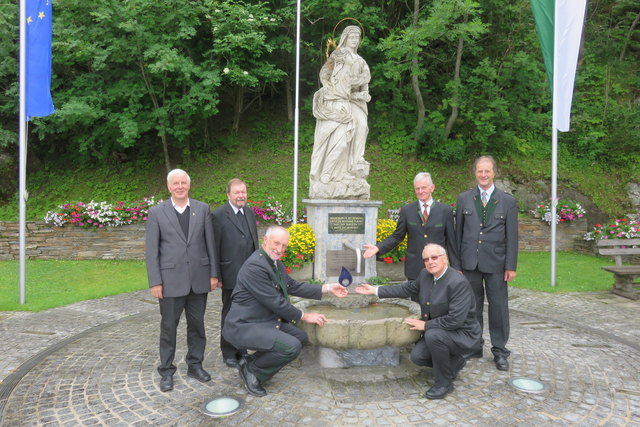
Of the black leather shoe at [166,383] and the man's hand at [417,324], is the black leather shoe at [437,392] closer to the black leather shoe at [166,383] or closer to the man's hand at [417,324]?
the man's hand at [417,324]

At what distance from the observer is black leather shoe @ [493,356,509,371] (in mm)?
4051

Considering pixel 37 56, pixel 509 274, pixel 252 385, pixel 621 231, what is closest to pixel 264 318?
pixel 252 385

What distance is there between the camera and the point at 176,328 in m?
3.77

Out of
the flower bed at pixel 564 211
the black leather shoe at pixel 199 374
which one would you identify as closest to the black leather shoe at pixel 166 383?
the black leather shoe at pixel 199 374

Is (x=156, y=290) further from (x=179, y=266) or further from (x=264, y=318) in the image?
(x=264, y=318)

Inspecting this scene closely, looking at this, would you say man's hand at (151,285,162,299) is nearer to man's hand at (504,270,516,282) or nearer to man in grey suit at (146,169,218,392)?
man in grey suit at (146,169,218,392)

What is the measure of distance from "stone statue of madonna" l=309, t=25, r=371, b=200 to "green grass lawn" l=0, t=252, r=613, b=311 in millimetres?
3965

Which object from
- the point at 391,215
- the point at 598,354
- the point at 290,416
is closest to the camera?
the point at 290,416

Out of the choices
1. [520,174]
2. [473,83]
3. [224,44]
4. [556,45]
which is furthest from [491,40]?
[224,44]

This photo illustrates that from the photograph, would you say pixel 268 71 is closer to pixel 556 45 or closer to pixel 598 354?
pixel 556 45

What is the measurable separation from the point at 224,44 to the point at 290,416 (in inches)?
444

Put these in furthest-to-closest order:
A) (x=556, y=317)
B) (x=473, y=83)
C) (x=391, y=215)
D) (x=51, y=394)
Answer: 1. (x=473, y=83)
2. (x=391, y=215)
3. (x=556, y=317)
4. (x=51, y=394)

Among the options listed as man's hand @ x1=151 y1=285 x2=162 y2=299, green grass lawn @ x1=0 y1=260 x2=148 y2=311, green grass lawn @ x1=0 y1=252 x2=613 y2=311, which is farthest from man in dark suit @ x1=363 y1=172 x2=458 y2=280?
green grass lawn @ x1=0 y1=260 x2=148 y2=311

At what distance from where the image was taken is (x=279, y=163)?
14555mm
